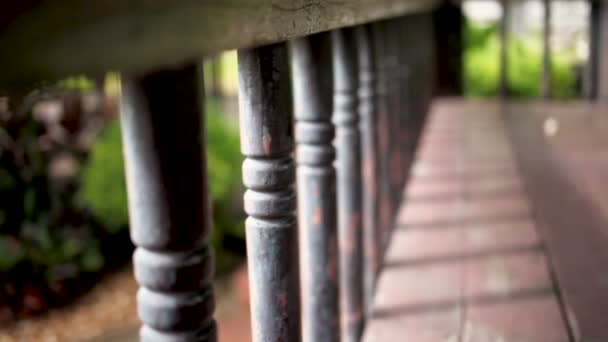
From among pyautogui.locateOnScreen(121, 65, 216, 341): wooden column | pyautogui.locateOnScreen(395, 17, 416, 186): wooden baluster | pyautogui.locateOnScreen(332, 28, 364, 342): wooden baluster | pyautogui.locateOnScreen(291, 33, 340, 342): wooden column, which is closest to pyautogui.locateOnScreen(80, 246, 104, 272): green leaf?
pyautogui.locateOnScreen(395, 17, 416, 186): wooden baluster

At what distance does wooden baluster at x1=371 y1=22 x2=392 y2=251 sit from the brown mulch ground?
328cm

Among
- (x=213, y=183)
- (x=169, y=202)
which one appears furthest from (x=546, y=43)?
(x=169, y=202)

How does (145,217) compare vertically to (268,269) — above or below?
above

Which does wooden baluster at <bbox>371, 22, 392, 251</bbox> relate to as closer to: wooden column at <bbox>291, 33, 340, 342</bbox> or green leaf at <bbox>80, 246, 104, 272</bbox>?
wooden column at <bbox>291, 33, 340, 342</bbox>

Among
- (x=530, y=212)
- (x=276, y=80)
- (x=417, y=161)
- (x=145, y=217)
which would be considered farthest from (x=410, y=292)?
(x=417, y=161)

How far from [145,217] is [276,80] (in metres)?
0.28

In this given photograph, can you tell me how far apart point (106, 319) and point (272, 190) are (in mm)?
4643

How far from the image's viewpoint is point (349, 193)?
141 centimetres

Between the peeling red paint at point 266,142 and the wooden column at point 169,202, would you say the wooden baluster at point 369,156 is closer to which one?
the peeling red paint at point 266,142

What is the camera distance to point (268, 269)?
919 mm

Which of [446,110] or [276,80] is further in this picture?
[446,110]

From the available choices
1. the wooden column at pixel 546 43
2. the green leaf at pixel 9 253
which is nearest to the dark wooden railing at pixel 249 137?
the wooden column at pixel 546 43

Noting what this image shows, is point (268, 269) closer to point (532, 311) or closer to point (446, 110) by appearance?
point (532, 311)

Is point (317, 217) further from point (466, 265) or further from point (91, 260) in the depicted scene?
point (91, 260)
